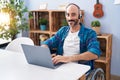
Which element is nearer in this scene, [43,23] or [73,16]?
[73,16]

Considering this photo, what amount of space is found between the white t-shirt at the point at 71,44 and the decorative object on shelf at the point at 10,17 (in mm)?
1309

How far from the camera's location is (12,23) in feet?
10.9

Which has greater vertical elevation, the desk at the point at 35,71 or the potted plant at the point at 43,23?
the potted plant at the point at 43,23

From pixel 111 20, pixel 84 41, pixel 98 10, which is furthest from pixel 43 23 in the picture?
pixel 84 41

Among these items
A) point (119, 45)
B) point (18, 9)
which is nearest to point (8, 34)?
point (18, 9)

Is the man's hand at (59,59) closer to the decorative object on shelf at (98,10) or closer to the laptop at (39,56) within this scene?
the laptop at (39,56)

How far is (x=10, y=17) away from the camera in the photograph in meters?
3.31

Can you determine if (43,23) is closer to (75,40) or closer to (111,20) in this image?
(111,20)

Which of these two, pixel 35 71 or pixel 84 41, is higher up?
pixel 84 41

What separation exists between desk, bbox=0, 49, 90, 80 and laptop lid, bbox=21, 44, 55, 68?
0.12 feet

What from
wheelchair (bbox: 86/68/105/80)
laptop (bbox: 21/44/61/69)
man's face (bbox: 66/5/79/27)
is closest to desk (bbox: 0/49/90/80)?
laptop (bbox: 21/44/61/69)

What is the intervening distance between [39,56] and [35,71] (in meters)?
0.12

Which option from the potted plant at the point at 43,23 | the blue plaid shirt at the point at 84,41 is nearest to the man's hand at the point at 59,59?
the blue plaid shirt at the point at 84,41

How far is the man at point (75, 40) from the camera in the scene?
2.08m
